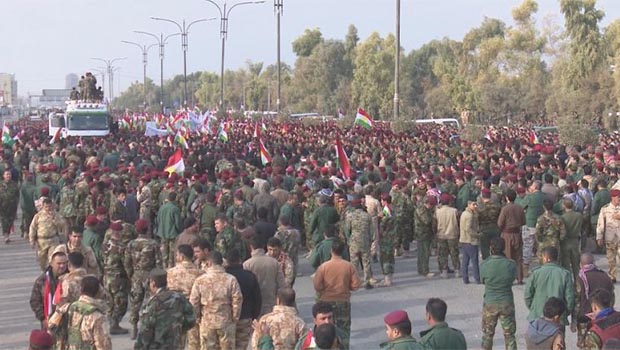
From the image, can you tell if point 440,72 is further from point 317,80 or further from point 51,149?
point 51,149

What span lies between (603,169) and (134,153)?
12768 mm

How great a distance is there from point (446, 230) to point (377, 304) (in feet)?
6.57

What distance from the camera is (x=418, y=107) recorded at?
297 ft

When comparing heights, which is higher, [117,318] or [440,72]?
[440,72]

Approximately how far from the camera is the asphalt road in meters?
11.6

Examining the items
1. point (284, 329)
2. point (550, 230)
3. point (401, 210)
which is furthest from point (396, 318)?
point (401, 210)

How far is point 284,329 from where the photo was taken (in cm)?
798

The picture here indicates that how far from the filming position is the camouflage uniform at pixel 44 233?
42.0 feet

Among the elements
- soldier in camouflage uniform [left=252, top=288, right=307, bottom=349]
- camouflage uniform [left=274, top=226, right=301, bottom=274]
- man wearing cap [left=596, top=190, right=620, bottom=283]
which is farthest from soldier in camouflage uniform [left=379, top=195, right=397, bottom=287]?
soldier in camouflage uniform [left=252, top=288, right=307, bottom=349]

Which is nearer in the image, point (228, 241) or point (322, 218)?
point (228, 241)

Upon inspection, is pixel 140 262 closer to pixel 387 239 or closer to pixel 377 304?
pixel 377 304

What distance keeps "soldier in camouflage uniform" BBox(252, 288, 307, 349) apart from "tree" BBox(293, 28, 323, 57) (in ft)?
312

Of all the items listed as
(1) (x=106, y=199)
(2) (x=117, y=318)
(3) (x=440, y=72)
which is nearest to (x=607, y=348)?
(2) (x=117, y=318)

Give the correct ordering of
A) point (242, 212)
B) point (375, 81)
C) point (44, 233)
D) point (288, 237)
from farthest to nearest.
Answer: point (375, 81) → point (242, 212) → point (44, 233) → point (288, 237)
